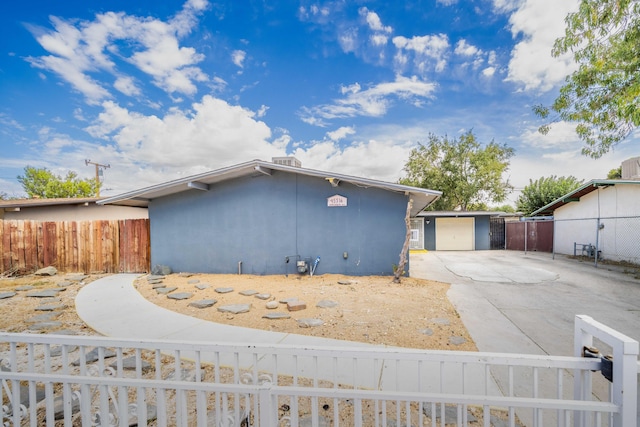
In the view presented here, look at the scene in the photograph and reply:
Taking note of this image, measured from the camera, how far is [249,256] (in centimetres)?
782

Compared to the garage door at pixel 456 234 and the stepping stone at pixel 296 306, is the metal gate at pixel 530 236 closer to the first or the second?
the garage door at pixel 456 234

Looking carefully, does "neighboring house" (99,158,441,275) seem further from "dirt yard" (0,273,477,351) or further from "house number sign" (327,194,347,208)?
"dirt yard" (0,273,477,351)

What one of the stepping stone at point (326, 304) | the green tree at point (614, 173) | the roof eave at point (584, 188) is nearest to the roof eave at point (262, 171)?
the stepping stone at point (326, 304)

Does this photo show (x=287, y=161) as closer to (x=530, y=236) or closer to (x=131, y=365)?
(x=131, y=365)

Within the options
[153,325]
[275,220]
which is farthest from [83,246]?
[153,325]

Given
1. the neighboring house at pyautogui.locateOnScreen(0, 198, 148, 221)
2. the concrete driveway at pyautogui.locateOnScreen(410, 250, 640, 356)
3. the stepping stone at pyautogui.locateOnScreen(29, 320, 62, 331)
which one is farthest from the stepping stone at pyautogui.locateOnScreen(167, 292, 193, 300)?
the neighboring house at pyautogui.locateOnScreen(0, 198, 148, 221)

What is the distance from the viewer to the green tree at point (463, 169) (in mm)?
18828

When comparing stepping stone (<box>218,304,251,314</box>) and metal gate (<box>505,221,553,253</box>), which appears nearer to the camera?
stepping stone (<box>218,304,251,314</box>)

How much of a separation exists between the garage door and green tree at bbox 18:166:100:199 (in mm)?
29335

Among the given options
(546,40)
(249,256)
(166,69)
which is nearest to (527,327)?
(249,256)

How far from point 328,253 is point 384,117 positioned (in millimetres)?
7996

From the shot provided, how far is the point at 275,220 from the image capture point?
771cm

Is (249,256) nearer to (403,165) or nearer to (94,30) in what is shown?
(94,30)

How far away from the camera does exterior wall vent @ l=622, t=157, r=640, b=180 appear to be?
1175 cm
